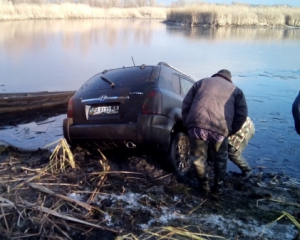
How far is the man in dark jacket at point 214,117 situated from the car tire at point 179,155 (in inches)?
22.6

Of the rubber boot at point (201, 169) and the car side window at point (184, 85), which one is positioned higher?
the car side window at point (184, 85)

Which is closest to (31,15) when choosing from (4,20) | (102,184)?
(4,20)

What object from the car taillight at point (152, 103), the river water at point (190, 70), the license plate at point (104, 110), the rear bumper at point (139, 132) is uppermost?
the car taillight at point (152, 103)

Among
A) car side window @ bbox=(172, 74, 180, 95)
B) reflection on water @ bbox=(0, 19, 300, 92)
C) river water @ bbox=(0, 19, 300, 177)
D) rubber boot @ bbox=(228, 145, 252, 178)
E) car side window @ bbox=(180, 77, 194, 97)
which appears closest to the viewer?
rubber boot @ bbox=(228, 145, 252, 178)

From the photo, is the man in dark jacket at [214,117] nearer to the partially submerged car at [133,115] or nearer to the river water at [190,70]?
the partially submerged car at [133,115]

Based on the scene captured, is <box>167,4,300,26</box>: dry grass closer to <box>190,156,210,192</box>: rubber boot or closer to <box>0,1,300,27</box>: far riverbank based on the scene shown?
<box>0,1,300,27</box>: far riverbank

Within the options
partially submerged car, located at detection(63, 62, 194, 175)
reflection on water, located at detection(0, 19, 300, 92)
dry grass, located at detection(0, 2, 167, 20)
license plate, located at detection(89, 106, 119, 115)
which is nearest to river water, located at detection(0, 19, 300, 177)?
reflection on water, located at detection(0, 19, 300, 92)

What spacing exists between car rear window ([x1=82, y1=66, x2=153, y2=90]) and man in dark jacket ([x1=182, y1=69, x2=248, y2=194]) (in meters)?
1.14

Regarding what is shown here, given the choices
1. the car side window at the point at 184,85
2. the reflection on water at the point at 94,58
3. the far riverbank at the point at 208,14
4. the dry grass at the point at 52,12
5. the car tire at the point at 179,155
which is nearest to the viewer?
the car tire at the point at 179,155

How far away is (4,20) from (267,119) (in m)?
41.9

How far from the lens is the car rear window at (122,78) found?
560cm

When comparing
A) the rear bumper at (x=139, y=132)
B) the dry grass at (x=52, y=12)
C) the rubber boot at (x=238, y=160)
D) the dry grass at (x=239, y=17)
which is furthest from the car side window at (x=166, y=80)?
the dry grass at (x=52, y=12)

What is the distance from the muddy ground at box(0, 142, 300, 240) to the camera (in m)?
3.67

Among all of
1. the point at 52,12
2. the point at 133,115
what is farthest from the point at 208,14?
the point at 133,115
